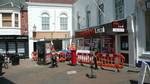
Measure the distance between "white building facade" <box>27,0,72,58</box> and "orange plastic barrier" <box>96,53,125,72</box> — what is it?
695 inches

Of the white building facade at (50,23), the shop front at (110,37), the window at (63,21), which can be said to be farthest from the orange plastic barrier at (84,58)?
the window at (63,21)

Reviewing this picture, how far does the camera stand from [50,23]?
124ft

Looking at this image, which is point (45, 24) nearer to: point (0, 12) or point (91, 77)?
point (0, 12)

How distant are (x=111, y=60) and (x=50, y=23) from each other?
1950cm

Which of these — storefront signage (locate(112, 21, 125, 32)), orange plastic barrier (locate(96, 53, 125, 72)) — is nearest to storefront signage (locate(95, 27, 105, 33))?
storefront signage (locate(112, 21, 125, 32))

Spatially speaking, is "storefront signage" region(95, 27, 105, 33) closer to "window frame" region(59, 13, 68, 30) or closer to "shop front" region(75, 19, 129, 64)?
"shop front" region(75, 19, 129, 64)

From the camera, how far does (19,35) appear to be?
124ft

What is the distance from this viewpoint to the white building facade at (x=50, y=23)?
3716 cm

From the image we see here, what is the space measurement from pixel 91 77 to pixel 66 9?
22635 mm

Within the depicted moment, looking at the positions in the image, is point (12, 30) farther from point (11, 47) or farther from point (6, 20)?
point (11, 47)

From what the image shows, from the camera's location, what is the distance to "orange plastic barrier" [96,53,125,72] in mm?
18688

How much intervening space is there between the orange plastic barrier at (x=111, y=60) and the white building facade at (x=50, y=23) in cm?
1766

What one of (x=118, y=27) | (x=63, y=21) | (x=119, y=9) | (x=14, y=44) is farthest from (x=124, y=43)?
(x=14, y=44)

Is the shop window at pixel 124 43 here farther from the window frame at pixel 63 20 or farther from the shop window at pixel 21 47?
the shop window at pixel 21 47
